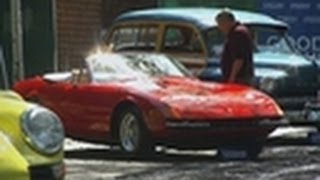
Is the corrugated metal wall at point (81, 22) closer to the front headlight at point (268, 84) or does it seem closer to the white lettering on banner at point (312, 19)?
the white lettering on banner at point (312, 19)

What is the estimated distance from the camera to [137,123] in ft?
40.4

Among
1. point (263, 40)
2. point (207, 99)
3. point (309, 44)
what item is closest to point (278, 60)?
point (263, 40)

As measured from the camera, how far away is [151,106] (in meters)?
11.9

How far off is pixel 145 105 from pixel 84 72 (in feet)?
5.61

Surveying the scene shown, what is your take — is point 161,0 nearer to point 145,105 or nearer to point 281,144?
point 281,144

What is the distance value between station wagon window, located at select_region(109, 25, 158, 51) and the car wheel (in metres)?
3.10

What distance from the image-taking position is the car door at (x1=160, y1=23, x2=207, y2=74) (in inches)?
584

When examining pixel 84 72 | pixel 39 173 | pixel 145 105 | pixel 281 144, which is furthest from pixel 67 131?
pixel 39 173

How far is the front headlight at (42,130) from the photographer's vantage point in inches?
259

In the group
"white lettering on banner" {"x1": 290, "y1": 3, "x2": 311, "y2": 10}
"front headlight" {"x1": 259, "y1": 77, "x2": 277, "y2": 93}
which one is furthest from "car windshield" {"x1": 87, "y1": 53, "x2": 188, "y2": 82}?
"white lettering on banner" {"x1": 290, "y1": 3, "x2": 311, "y2": 10}

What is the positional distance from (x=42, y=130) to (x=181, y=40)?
28.7ft

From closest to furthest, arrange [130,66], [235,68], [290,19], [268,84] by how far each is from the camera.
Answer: [130,66] → [235,68] → [268,84] → [290,19]

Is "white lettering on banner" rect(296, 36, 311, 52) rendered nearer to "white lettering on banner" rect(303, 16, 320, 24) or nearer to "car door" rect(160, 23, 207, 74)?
"white lettering on banner" rect(303, 16, 320, 24)

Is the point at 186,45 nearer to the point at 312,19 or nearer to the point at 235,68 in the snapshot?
the point at 235,68
